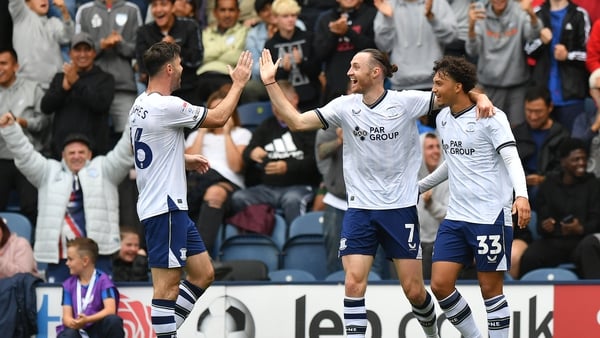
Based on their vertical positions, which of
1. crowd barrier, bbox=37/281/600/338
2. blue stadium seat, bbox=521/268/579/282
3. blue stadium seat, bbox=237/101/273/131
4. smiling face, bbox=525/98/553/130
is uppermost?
blue stadium seat, bbox=237/101/273/131

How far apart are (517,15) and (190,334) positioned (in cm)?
551

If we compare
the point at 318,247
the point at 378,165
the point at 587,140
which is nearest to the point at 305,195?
the point at 318,247

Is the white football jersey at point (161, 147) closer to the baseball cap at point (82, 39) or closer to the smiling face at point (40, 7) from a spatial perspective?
the baseball cap at point (82, 39)

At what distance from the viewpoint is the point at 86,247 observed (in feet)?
42.9

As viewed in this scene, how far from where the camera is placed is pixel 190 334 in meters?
13.2

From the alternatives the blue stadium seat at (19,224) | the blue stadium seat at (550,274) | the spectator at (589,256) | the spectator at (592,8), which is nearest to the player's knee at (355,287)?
the blue stadium seat at (550,274)

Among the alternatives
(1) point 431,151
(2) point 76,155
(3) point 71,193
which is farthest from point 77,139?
(1) point 431,151

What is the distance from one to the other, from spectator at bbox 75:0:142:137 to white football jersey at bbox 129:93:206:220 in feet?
18.7

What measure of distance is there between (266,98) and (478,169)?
6.43 meters

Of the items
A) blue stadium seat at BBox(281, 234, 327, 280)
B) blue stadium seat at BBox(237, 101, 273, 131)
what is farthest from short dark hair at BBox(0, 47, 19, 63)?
blue stadium seat at BBox(281, 234, 327, 280)

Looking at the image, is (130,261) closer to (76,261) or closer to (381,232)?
(76,261)

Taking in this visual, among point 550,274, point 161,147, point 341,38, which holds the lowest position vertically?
point 550,274

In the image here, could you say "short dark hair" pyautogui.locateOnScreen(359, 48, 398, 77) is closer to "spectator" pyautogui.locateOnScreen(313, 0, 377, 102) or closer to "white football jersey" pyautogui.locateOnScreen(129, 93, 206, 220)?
"white football jersey" pyautogui.locateOnScreen(129, 93, 206, 220)

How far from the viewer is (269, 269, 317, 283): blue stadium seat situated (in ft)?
45.8
